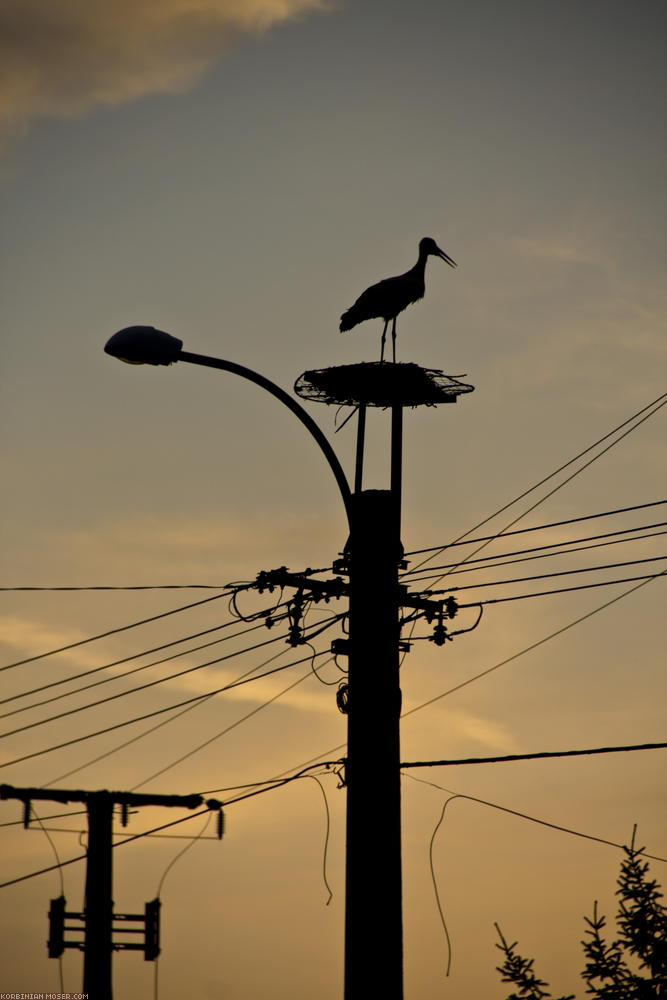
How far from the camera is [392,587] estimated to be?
11648 millimetres

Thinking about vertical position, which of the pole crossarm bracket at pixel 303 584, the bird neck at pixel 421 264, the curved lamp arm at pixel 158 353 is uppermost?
the bird neck at pixel 421 264

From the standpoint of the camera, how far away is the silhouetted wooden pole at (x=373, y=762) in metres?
10.4

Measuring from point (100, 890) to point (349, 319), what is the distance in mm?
12775

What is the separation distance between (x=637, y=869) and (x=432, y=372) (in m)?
7.04

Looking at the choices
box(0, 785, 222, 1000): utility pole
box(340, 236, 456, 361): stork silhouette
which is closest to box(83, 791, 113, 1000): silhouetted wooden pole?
box(0, 785, 222, 1000): utility pole

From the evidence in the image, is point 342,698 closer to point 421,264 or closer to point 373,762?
point 373,762

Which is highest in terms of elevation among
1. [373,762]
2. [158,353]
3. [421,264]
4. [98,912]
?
[421,264]

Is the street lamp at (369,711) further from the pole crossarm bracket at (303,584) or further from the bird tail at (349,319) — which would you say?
the bird tail at (349,319)

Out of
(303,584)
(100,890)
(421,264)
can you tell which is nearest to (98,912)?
(100,890)

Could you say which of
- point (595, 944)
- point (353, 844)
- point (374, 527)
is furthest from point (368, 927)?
point (595, 944)

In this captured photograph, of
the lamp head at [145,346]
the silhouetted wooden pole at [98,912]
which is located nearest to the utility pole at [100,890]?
the silhouetted wooden pole at [98,912]

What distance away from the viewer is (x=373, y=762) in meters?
10.9

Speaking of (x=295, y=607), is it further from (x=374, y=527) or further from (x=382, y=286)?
(x=382, y=286)

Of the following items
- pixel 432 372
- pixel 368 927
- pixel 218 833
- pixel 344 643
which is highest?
pixel 432 372
